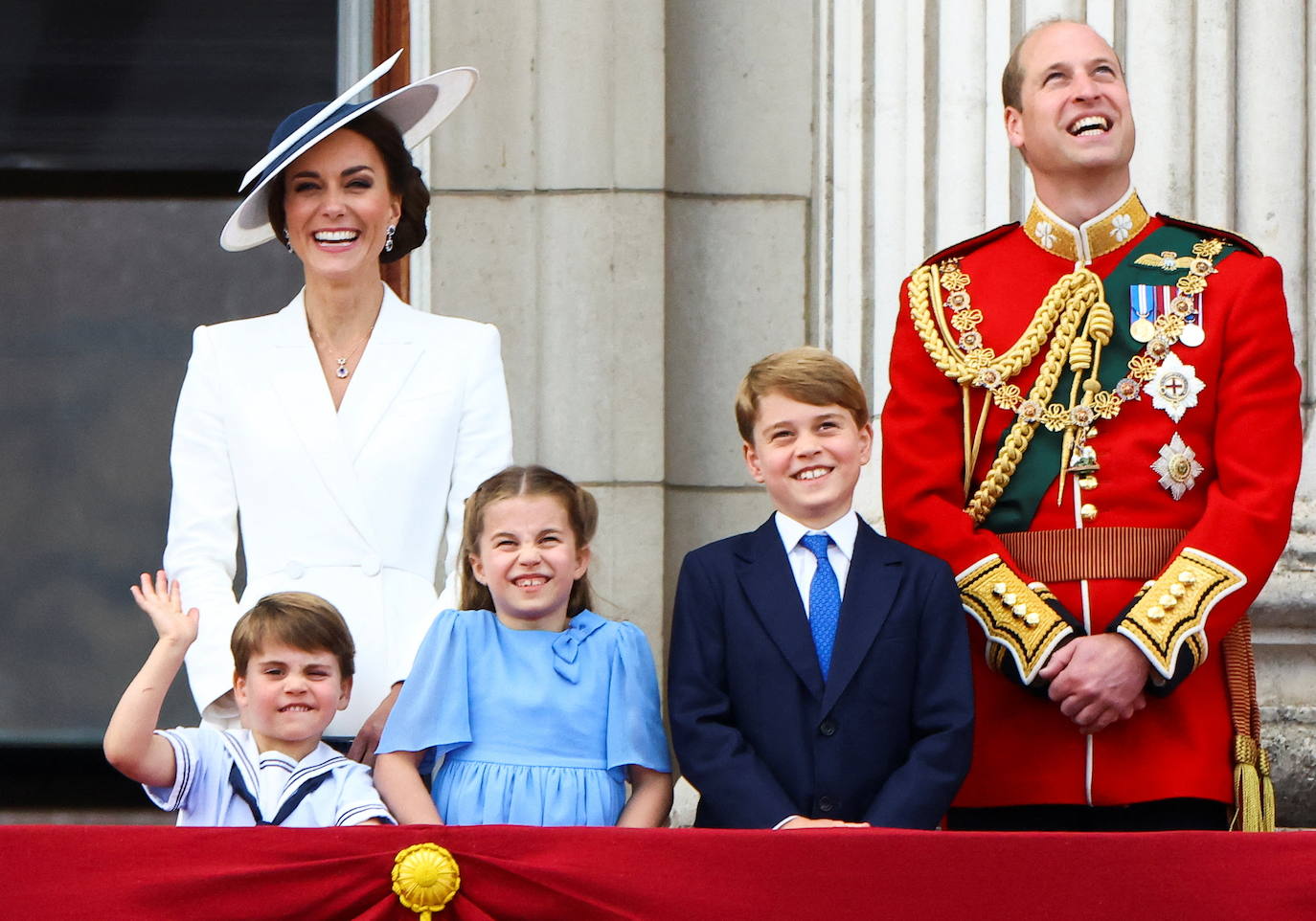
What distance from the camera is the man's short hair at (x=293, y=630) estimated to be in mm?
3391

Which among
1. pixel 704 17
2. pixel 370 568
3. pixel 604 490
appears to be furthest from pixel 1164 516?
pixel 704 17

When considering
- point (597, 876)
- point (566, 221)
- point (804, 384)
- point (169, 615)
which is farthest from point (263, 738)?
point (566, 221)

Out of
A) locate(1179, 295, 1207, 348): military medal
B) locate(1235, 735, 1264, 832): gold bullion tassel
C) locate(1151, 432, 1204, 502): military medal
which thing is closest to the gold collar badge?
locate(1179, 295, 1207, 348): military medal

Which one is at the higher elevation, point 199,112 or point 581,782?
point 199,112

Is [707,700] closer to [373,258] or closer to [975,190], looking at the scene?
[373,258]

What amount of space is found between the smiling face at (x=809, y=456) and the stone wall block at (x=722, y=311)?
6.25ft

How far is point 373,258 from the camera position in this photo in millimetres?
3787

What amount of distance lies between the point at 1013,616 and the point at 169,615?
4.20ft

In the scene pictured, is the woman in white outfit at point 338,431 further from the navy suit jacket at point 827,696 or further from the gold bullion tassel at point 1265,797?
the gold bullion tassel at point 1265,797

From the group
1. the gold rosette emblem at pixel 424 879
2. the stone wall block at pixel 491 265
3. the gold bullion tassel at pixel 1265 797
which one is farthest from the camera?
the stone wall block at pixel 491 265

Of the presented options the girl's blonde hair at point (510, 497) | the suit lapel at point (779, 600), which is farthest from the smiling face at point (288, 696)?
the suit lapel at point (779, 600)

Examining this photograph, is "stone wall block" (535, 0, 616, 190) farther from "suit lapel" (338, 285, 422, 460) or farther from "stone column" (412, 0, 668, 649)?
"suit lapel" (338, 285, 422, 460)

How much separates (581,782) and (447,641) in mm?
299

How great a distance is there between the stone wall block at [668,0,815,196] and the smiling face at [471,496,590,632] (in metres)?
2.14
